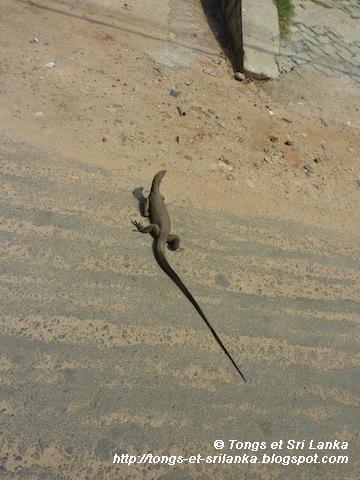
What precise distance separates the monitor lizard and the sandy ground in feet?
0.34

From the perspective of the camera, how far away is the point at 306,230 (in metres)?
5.03

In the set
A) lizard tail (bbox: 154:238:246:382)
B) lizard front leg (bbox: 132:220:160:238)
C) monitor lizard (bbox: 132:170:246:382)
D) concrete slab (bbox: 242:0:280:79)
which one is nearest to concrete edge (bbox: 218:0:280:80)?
concrete slab (bbox: 242:0:280:79)

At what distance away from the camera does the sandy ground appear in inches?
126

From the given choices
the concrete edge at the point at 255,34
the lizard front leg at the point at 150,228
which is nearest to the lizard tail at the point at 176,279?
the lizard front leg at the point at 150,228

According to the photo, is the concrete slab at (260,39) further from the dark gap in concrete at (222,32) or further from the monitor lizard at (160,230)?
the monitor lizard at (160,230)

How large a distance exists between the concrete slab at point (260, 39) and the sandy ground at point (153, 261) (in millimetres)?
351

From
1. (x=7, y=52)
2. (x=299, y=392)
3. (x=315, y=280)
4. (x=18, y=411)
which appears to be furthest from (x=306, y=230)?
(x=7, y=52)

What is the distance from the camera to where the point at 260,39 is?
7262 mm

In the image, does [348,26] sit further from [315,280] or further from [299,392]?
[299,392]

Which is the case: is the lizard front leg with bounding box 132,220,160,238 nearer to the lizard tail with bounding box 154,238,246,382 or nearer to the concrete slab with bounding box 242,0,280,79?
the lizard tail with bounding box 154,238,246,382

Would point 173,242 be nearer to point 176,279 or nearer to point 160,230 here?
point 160,230

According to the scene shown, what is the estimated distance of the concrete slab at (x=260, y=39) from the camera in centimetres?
692

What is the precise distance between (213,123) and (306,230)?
195 centimetres
